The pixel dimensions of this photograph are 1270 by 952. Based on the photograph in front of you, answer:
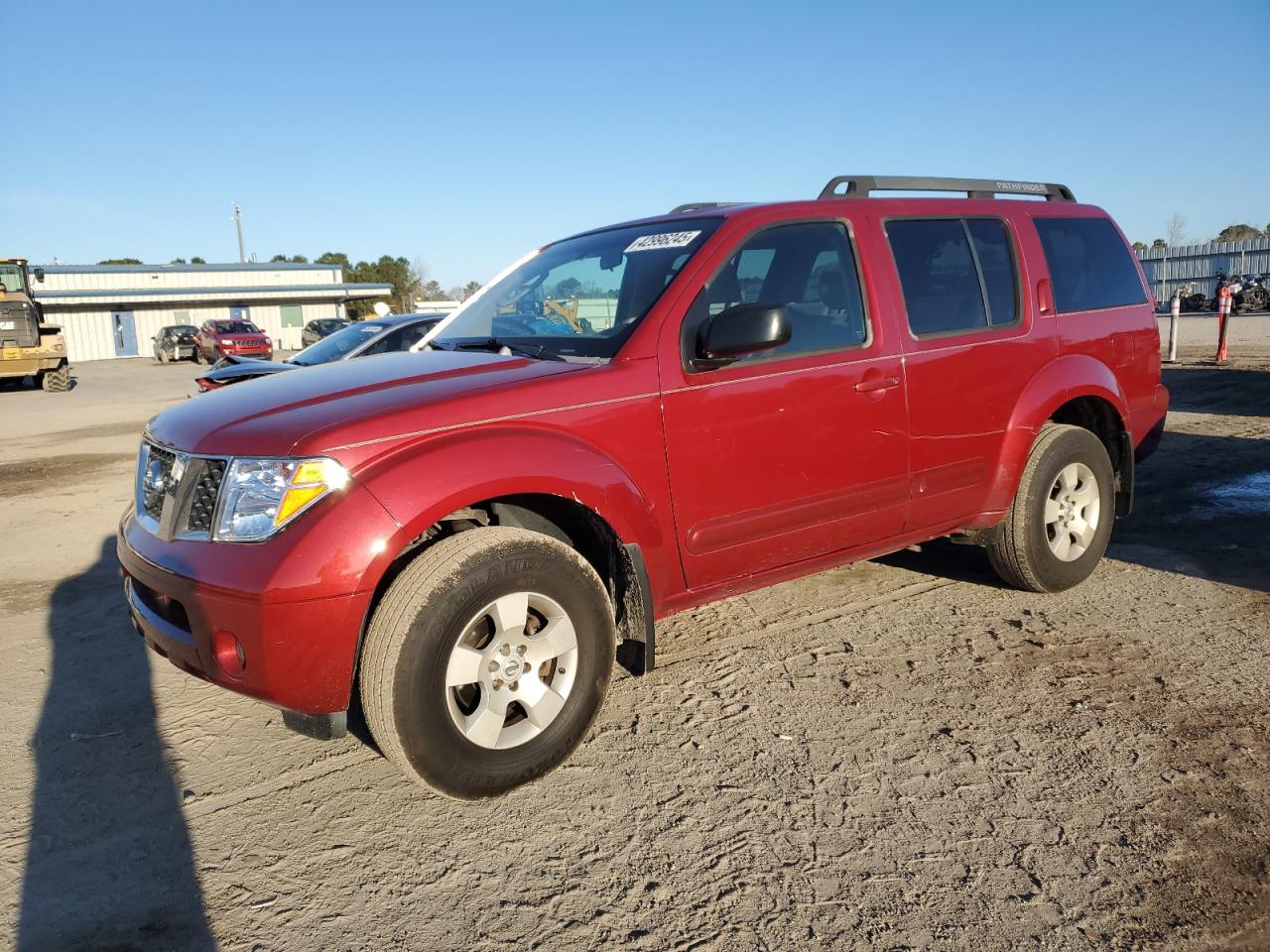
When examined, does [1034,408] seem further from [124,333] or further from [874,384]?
[124,333]

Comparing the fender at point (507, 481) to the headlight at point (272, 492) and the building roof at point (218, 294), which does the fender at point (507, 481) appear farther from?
the building roof at point (218, 294)

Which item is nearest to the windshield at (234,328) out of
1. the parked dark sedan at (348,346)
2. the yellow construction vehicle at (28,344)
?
the yellow construction vehicle at (28,344)

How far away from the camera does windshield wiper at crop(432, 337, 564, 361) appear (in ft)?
11.7

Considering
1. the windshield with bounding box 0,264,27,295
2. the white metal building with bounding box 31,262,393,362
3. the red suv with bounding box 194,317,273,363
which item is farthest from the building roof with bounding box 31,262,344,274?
the windshield with bounding box 0,264,27,295

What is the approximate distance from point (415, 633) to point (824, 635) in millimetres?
2189

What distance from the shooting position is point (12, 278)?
24031 millimetres

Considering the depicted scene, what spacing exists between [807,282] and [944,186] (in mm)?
1246

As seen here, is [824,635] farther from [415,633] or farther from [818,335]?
[415,633]

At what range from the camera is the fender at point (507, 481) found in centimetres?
280

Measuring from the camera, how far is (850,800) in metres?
2.93

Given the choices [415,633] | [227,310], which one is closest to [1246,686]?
[415,633]

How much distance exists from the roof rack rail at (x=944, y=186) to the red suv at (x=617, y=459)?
0.02 metres

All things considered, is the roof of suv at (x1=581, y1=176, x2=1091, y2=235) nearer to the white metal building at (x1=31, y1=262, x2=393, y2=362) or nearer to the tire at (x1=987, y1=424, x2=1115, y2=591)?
the tire at (x1=987, y1=424, x2=1115, y2=591)

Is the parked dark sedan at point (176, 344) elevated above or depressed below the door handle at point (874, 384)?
above
